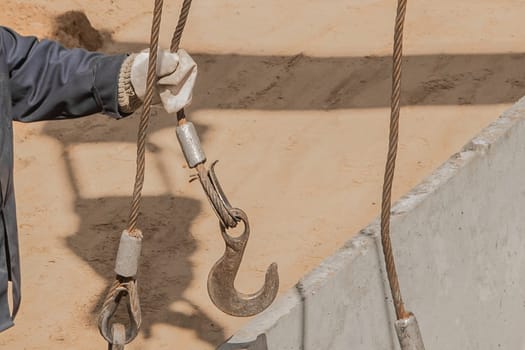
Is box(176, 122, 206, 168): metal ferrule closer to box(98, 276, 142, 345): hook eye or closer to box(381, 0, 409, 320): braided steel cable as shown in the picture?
box(98, 276, 142, 345): hook eye

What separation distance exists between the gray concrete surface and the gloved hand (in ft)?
2.03

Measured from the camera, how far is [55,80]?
351 centimetres

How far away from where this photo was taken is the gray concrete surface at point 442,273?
348 centimetres

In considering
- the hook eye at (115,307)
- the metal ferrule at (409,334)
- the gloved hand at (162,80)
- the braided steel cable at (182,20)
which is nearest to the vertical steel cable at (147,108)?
the braided steel cable at (182,20)

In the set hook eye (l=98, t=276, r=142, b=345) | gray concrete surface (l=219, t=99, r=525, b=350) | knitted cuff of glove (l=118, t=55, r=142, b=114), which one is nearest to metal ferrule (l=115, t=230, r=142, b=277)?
hook eye (l=98, t=276, r=142, b=345)

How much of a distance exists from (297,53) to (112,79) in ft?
9.45

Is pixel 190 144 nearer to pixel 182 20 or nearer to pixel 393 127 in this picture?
pixel 182 20

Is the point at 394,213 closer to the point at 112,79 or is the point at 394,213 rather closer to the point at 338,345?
the point at 338,345

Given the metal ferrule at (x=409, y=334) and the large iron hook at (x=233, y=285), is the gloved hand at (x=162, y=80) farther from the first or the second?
the metal ferrule at (x=409, y=334)

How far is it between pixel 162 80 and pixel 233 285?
0.62m

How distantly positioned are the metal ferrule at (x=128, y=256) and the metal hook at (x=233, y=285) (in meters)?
0.44

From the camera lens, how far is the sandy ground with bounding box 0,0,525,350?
483cm

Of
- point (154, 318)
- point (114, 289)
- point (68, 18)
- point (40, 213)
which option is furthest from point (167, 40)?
point (114, 289)

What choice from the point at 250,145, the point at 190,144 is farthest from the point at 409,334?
the point at 250,145
